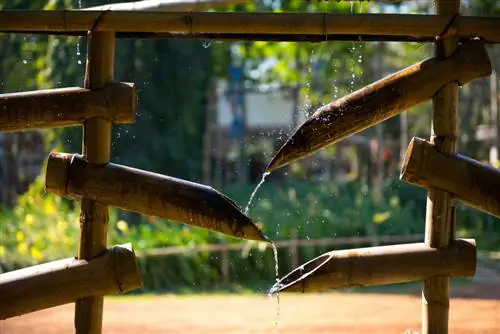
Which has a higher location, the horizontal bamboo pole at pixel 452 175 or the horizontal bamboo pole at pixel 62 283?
the horizontal bamboo pole at pixel 452 175

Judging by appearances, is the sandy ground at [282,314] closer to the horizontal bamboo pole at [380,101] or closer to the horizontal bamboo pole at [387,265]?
the horizontal bamboo pole at [387,265]

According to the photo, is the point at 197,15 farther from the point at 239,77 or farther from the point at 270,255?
the point at 239,77

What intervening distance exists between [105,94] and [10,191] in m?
11.8

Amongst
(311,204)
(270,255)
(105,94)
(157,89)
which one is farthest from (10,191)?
(105,94)

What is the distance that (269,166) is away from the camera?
2.96 meters

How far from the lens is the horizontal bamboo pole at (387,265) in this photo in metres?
2.94

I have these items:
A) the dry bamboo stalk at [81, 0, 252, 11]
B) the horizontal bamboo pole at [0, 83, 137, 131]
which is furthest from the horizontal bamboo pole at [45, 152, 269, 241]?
the dry bamboo stalk at [81, 0, 252, 11]

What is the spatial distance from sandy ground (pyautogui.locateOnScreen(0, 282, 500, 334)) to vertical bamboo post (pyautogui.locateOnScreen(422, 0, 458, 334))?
2.89 metres

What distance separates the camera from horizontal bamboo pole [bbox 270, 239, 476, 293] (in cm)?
294

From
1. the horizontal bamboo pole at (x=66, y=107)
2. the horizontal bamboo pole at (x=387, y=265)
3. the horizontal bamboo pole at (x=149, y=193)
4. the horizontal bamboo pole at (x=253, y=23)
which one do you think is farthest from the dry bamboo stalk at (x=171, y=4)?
the horizontal bamboo pole at (x=387, y=265)

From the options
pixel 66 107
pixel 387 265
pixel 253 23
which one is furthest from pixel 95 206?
pixel 387 265

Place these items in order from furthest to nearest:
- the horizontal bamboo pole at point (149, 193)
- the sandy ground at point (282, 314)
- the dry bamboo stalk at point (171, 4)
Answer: the sandy ground at point (282, 314) → the dry bamboo stalk at point (171, 4) → the horizontal bamboo pole at point (149, 193)

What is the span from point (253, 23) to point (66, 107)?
27.9 inches

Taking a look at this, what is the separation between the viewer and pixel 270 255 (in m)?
9.26
